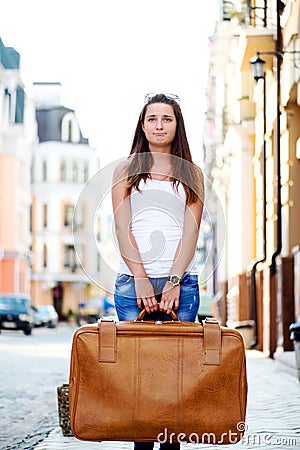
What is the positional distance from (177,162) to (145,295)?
2.05 ft

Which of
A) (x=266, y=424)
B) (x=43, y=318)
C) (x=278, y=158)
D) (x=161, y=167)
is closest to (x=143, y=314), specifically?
(x=161, y=167)

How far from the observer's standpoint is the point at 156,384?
4.35 metres

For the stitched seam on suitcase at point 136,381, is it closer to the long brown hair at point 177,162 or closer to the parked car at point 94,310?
the long brown hair at point 177,162

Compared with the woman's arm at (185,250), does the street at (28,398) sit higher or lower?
lower

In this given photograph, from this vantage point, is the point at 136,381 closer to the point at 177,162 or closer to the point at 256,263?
the point at 177,162

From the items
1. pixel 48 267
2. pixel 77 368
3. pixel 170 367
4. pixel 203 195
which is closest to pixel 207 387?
pixel 170 367

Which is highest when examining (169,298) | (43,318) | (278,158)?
(169,298)

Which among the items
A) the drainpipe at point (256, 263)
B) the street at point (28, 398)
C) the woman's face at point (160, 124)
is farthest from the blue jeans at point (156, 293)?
the drainpipe at point (256, 263)

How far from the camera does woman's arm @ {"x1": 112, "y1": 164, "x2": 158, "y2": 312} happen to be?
471cm

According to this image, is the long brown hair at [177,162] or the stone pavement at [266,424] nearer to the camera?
the long brown hair at [177,162]

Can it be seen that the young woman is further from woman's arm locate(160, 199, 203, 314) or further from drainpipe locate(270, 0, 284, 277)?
drainpipe locate(270, 0, 284, 277)

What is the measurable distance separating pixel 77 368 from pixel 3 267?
53.2 m

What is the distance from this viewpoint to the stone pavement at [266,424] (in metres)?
6.80

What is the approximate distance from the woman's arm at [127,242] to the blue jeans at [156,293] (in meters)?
0.05
